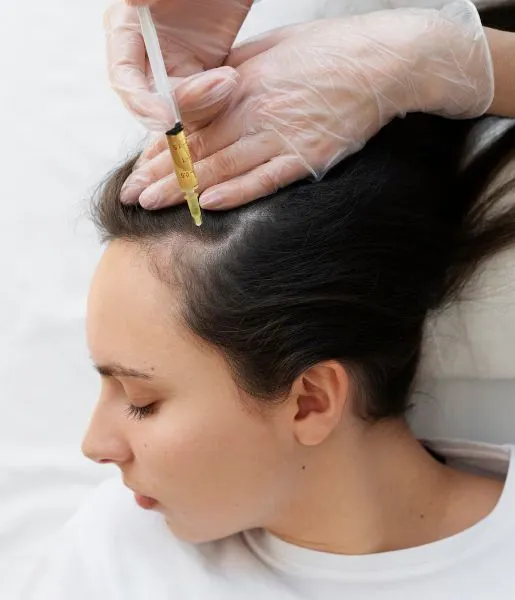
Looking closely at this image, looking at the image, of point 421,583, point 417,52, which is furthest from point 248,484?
point 417,52

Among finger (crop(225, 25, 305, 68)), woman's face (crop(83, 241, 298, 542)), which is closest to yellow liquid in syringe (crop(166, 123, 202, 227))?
woman's face (crop(83, 241, 298, 542))

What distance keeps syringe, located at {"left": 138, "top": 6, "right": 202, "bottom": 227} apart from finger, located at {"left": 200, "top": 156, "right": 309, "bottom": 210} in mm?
20

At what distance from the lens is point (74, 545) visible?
3.76 feet

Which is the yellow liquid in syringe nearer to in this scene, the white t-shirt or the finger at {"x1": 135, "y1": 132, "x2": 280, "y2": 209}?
the finger at {"x1": 135, "y1": 132, "x2": 280, "y2": 209}

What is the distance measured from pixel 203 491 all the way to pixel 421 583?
33cm

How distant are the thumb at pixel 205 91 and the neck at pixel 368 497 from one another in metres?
0.44

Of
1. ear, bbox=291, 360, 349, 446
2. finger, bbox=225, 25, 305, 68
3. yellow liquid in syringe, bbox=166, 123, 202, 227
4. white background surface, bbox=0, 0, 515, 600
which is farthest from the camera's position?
white background surface, bbox=0, 0, 515, 600

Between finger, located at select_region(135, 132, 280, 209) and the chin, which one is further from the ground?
finger, located at select_region(135, 132, 280, 209)

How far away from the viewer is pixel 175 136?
83 cm

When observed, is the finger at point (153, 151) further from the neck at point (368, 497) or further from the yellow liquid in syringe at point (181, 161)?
the neck at point (368, 497)

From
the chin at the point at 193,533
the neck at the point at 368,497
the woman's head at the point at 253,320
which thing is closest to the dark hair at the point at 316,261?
the woman's head at the point at 253,320

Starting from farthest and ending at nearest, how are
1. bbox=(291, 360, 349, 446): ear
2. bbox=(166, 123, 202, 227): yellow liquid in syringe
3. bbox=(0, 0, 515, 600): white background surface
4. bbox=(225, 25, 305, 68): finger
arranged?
bbox=(0, 0, 515, 600): white background surface, bbox=(225, 25, 305, 68): finger, bbox=(291, 360, 349, 446): ear, bbox=(166, 123, 202, 227): yellow liquid in syringe

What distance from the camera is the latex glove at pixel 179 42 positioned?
93cm

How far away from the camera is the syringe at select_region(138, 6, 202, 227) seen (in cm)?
84
